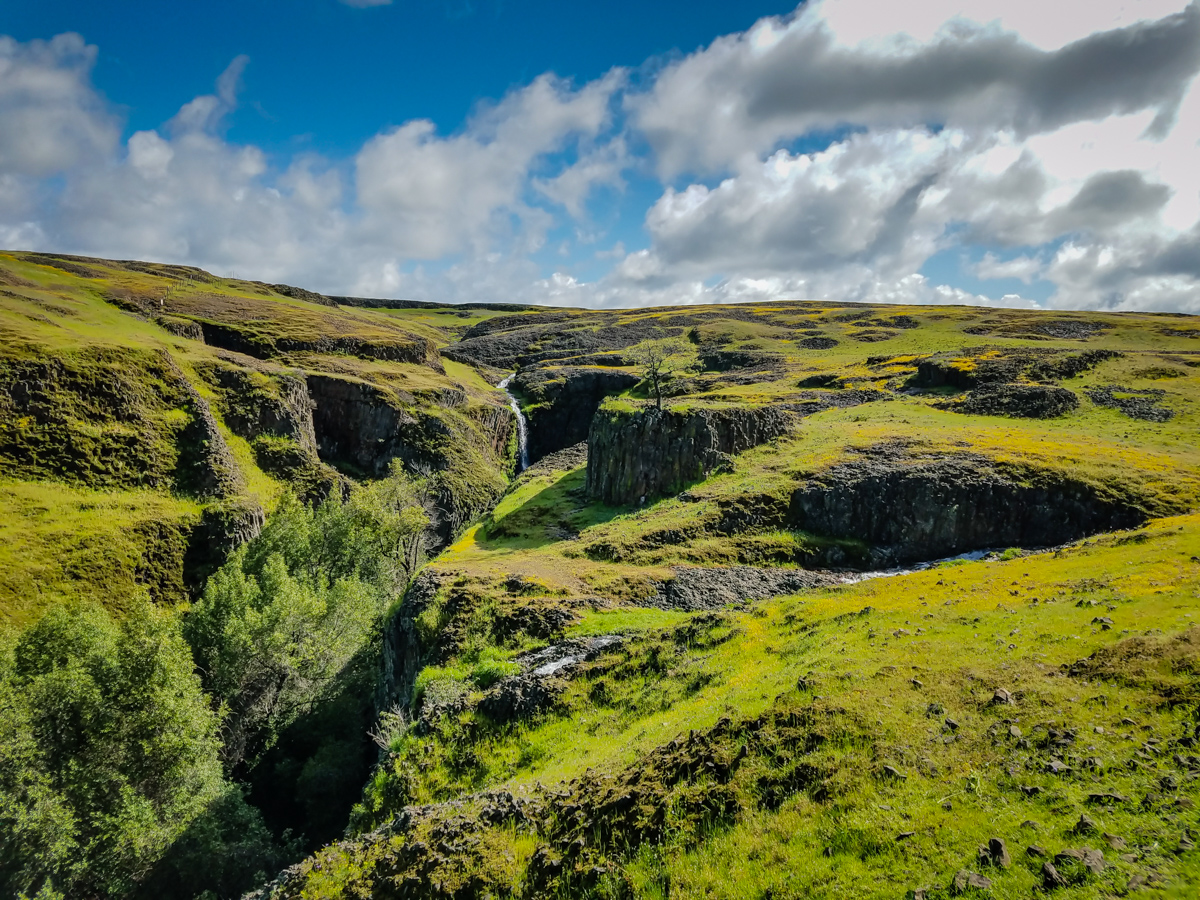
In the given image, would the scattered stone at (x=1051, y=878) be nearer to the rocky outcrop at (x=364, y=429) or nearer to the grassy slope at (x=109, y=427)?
the grassy slope at (x=109, y=427)

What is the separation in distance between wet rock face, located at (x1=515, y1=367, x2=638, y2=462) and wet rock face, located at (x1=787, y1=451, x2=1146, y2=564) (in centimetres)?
6736

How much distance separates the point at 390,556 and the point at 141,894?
29.9m

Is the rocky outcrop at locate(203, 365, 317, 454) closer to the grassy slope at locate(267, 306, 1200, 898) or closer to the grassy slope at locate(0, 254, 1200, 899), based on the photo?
the grassy slope at locate(0, 254, 1200, 899)

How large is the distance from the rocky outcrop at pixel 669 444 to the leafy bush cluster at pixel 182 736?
79.3ft

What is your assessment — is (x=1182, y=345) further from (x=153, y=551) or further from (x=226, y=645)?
(x=153, y=551)

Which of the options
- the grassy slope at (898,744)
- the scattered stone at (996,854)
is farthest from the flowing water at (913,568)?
the scattered stone at (996,854)

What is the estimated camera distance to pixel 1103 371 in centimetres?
7156

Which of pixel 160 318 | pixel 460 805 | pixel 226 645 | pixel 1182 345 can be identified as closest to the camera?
pixel 460 805

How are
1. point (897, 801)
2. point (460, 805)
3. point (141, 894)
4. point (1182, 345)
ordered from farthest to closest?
point (1182, 345) → point (141, 894) → point (460, 805) → point (897, 801)

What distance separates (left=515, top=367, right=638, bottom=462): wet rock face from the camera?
10750 centimetres

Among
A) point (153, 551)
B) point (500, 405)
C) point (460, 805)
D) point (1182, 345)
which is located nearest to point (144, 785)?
point (460, 805)

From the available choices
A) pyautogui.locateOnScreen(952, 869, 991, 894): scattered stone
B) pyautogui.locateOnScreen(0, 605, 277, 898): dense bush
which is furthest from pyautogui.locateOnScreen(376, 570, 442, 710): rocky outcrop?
pyautogui.locateOnScreen(952, 869, 991, 894): scattered stone

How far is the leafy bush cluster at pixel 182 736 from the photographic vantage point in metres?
23.9

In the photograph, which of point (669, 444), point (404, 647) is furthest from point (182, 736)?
point (669, 444)
